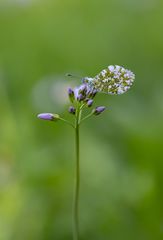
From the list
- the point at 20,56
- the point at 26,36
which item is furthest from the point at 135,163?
the point at 26,36

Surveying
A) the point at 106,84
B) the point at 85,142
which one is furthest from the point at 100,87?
the point at 85,142

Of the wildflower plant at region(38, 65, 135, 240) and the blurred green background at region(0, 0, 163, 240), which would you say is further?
the blurred green background at region(0, 0, 163, 240)

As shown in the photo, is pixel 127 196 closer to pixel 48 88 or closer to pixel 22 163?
pixel 22 163

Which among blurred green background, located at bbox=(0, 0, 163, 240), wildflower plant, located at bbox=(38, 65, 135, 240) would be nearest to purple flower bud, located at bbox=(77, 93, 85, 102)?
wildflower plant, located at bbox=(38, 65, 135, 240)

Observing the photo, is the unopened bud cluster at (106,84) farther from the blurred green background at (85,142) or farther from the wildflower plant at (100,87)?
the blurred green background at (85,142)

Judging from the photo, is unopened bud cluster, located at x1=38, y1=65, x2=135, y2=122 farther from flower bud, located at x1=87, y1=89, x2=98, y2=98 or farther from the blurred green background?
the blurred green background

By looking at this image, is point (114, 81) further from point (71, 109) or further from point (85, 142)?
point (85, 142)
